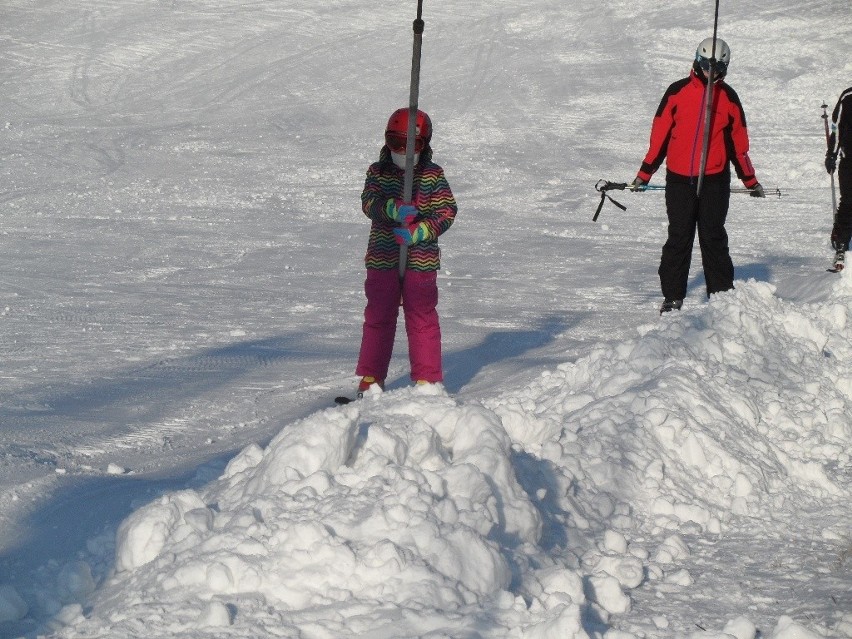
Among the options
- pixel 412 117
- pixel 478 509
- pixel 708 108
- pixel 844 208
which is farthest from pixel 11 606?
pixel 844 208

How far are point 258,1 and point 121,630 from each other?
28.7 meters

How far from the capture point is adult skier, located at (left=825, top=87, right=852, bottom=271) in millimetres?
10109

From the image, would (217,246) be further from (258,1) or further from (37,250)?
(258,1)

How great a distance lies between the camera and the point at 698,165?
309 inches

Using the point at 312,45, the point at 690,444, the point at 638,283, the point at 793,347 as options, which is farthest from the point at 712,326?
the point at 312,45

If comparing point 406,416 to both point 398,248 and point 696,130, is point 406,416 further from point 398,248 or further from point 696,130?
point 696,130

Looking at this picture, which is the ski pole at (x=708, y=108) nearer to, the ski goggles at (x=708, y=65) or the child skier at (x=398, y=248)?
the ski goggles at (x=708, y=65)

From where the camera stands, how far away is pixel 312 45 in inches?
1025

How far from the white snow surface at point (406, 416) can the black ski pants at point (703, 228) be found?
63cm

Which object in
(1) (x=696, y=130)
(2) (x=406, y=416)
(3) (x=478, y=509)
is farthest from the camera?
(1) (x=696, y=130)

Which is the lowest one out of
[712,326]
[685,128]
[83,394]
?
[83,394]

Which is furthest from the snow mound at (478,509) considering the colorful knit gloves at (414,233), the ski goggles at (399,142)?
the ski goggles at (399,142)

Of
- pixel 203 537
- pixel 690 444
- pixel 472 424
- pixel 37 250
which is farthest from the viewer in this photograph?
pixel 37 250

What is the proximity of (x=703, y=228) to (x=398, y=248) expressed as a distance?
2809 millimetres
